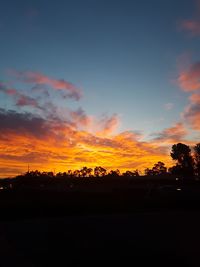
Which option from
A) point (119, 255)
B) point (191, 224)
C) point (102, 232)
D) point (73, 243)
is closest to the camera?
point (119, 255)

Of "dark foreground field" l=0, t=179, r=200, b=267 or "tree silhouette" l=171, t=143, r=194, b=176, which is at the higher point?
"tree silhouette" l=171, t=143, r=194, b=176

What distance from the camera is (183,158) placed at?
15138 centimetres

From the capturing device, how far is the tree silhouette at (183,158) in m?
150

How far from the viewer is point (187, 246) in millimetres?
12617

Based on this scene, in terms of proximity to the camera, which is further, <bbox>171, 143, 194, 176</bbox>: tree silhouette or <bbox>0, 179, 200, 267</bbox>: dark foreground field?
<bbox>171, 143, 194, 176</bbox>: tree silhouette

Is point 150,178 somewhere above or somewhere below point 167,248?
above

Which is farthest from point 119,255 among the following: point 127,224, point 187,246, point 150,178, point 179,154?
point 179,154

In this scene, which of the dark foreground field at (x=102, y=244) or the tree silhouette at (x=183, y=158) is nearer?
the dark foreground field at (x=102, y=244)

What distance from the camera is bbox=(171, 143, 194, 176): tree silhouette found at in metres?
150

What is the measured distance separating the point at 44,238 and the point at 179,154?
14068 centimetres

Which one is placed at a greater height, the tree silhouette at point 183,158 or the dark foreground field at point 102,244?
the tree silhouette at point 183,158

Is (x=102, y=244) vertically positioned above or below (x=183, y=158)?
below

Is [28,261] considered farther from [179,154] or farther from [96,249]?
[179,154]

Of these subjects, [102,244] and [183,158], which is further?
[183,158]
